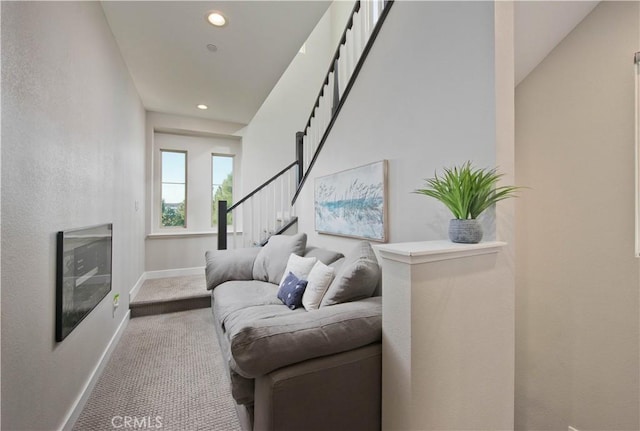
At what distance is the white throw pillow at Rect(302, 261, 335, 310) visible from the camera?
1.88 meters

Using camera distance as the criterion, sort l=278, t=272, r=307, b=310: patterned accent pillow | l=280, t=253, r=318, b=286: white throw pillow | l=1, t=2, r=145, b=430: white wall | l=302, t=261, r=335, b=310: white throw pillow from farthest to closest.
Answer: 1. l=280, t=253, r=318, b=286: white throw pillow
2. l=278, t=272, r=307, b=310: patterned accent pillow
3. l=302, t=261, r=335, b=310: white throw pillow
4. l=1, t=2, r=145, b=430: white wall

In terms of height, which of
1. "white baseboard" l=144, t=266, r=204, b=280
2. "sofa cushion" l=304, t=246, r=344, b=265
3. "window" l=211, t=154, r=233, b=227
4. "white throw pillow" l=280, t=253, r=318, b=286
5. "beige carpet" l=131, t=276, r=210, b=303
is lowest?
"beige carpet" l=131, t=276, r=210, b=303

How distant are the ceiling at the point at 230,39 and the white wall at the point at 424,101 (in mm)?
308

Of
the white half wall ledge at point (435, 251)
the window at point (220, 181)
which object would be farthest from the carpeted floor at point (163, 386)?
the window at point (220, 181)

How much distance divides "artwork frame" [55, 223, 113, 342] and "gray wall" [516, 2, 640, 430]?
245cm

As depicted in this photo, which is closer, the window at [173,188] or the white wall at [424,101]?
the white wall at [424,101]

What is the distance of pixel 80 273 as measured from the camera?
1631mm

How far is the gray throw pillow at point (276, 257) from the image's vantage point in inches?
106

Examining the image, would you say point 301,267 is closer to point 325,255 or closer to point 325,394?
point 325,255

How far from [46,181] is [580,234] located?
2609 millimetres

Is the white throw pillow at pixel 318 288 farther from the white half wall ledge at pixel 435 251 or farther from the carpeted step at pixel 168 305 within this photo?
the carpeted step at pixel 168 305

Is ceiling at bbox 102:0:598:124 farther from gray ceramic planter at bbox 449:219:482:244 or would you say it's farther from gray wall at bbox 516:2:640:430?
gray ceramic planter at bbox 449:219:482:244

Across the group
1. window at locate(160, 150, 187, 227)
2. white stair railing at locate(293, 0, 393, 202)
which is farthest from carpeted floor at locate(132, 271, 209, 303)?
white stair railing at locate(293, 0, 393, 202)

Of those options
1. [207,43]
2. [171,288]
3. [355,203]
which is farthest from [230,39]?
[171,288]
